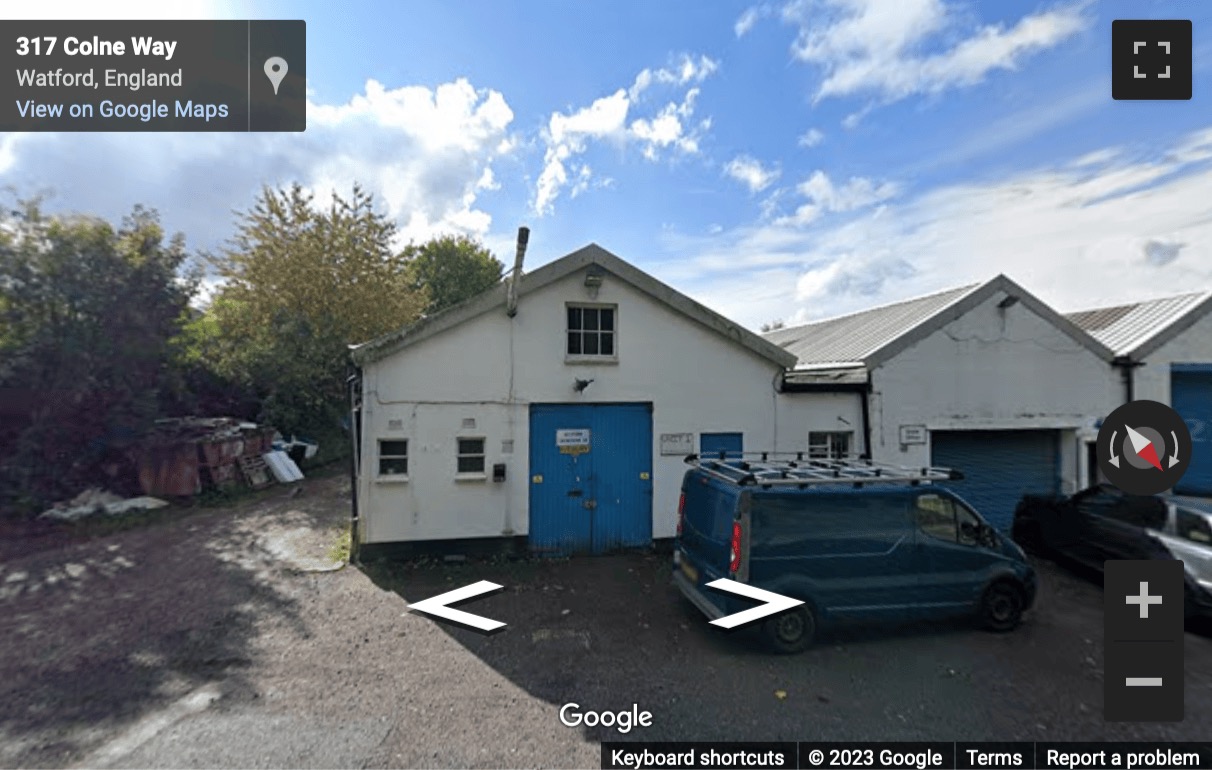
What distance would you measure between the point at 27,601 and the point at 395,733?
22.2 ft

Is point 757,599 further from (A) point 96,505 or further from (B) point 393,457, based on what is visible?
(A) point 96,505

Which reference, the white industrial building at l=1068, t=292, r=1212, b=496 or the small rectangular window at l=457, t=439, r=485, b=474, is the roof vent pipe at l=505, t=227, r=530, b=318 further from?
the white industrial building at l=1068, t=292, r=1212, b=496

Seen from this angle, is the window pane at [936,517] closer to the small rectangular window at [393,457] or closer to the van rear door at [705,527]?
the van rear door at [705,527]

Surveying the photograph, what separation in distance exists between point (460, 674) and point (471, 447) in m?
3.96

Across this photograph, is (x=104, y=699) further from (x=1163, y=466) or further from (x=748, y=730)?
(x=1163, y=466)

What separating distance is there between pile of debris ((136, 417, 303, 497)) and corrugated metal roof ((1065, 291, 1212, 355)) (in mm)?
20751

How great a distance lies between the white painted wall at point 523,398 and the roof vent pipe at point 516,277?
6.1 inches

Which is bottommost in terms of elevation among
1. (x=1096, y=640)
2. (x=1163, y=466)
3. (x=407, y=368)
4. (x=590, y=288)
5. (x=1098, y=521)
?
(x=1096, y=640)

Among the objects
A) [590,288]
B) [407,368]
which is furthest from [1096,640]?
[407,368]

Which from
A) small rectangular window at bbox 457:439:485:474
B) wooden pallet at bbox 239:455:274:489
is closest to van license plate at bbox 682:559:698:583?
small rectangular window at bbox 457:439:485:474

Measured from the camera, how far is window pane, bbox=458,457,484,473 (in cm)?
851

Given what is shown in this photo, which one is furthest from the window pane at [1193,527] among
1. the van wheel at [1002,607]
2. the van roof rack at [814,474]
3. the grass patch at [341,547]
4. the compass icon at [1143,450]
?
the grass patch at [341,547]

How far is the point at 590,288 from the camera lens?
8859mm

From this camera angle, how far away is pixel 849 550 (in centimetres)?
554
